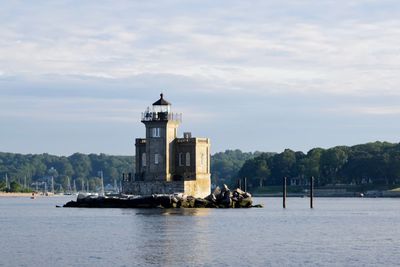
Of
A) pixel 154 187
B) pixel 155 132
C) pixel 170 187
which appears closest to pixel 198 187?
pixel 170 187

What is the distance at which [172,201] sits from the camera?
11225 centimetres

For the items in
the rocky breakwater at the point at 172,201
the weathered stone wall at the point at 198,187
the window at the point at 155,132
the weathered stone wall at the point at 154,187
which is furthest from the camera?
A: the window at the point at 155,132

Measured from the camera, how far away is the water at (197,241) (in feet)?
186

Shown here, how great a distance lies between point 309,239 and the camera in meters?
71.4

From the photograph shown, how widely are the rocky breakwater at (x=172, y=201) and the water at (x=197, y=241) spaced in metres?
10.8

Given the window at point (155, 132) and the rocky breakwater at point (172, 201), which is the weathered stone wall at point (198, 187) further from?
the window at point (155, 132)

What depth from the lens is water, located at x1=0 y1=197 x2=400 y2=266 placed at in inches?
2233

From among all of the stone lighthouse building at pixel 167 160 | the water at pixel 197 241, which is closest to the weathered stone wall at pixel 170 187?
the stone lighthouse building at pixel 167 160

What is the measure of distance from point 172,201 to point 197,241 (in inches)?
1721

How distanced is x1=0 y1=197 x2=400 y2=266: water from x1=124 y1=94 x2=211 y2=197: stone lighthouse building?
13.3 meters

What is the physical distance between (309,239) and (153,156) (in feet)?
151

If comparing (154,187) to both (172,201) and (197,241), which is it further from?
(197,241)

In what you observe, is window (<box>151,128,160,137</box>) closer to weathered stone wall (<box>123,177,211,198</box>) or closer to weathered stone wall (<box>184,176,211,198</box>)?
weathered stone wall (<box>123,177,211,198</box>)

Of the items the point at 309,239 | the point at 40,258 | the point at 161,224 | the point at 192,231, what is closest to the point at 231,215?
the point at 161,224
